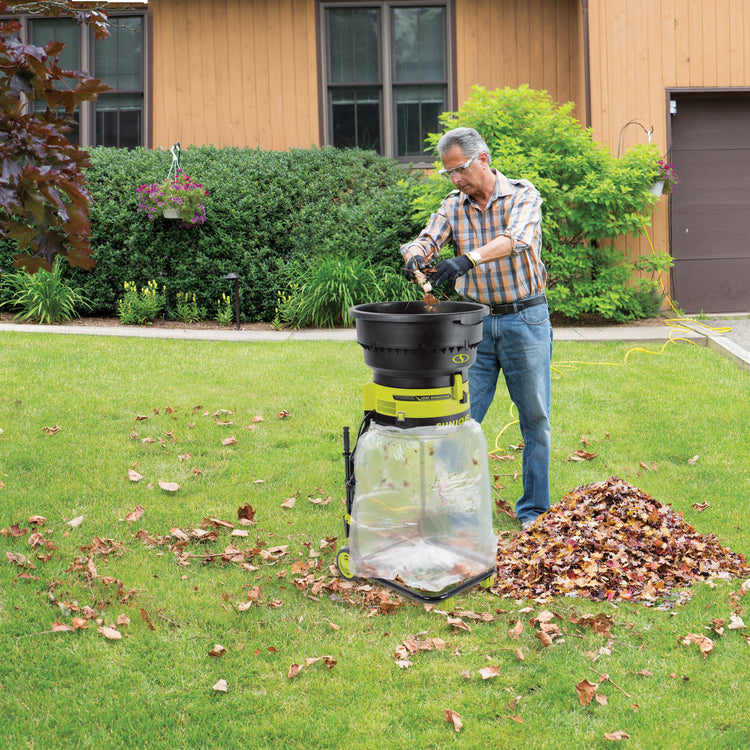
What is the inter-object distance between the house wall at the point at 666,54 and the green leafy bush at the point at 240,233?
282 cm

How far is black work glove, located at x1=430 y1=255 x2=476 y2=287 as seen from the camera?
3881 mm

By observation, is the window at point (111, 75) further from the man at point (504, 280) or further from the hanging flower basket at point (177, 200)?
the man at point (504, 280)

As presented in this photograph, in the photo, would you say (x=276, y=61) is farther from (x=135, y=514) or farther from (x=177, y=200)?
(x=135, y=514)

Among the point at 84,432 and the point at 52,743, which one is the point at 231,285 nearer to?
the point at 84,432

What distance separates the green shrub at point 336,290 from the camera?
33.0 feet

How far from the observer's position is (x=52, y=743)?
298 centimetres

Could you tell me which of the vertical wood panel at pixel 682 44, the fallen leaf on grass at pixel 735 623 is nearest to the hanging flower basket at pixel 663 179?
the vertical wood panel at pixel 682 44

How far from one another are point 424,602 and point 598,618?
723mm

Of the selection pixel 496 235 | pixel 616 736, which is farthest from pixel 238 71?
pixel 616 736

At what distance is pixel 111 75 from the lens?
42.0 feet

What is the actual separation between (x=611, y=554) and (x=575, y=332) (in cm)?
587

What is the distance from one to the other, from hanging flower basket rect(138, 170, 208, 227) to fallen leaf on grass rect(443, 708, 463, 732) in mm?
8110

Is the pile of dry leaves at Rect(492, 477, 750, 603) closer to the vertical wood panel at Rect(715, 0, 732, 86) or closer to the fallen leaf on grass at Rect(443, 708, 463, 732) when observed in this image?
the fallen leaf on grass at Rect(443, 708, 463, 732)

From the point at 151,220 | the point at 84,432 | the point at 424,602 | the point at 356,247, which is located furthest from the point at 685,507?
the point at 151,220
